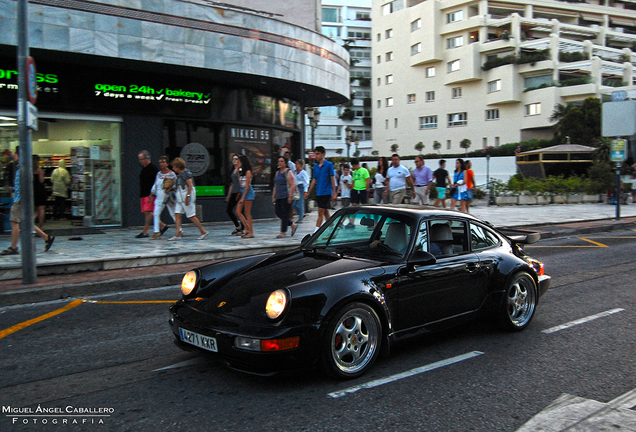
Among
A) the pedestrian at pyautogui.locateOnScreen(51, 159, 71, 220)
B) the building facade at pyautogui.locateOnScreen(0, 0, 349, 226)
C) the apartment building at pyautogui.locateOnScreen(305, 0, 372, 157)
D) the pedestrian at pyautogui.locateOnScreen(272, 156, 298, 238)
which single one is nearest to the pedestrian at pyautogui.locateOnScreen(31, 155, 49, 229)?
the building facade at pyautogui.locateOnScreen(0, 0, 349, 226)

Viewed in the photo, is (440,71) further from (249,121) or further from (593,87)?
(249,121)

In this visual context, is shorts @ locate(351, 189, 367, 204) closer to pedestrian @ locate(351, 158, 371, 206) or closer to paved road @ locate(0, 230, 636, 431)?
pedestrian @ locate(351, 158, 371, 206)

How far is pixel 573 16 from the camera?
62438 millimetres

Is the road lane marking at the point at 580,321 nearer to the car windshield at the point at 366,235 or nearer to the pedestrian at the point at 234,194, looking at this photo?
the car windshield at the point at 366,235

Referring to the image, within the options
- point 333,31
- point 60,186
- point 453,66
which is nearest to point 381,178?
point 60,186

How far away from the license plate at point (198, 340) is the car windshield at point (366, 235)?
1412 mm

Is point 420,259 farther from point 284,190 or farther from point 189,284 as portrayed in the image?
point 284,190

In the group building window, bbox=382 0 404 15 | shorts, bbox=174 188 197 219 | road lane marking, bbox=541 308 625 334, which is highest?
building window, bbox=382 0 404 15

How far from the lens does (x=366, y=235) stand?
15.4 ft

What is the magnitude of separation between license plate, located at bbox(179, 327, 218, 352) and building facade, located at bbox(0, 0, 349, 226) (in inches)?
377

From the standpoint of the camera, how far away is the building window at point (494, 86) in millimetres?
55344

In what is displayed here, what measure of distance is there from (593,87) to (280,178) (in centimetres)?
4870

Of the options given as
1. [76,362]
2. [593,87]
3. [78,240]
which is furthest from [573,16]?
[76,362]

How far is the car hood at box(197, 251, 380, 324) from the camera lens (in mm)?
3723
